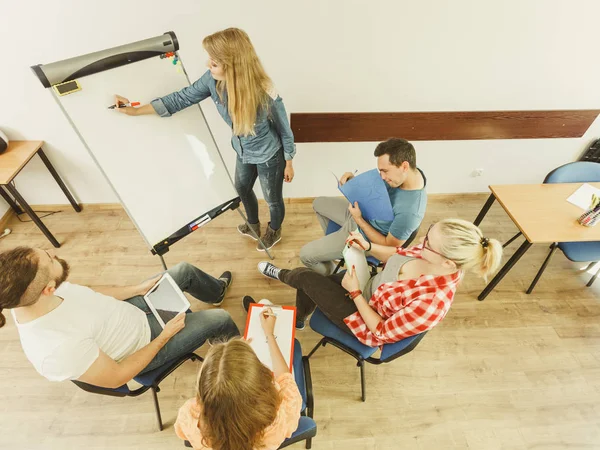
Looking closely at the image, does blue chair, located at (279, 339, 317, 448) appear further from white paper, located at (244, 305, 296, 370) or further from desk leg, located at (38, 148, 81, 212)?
desk leg, located at (38, 148, 81, 212)

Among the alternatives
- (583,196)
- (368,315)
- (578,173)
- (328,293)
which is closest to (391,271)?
(368,315)

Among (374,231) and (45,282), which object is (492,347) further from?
(45,282)

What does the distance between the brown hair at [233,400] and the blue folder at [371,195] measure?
1216mm

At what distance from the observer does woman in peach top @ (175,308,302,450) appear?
1.01 m

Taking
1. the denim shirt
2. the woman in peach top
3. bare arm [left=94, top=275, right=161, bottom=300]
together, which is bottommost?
bare arm [left=94, top=275, right=161, bottom=300]

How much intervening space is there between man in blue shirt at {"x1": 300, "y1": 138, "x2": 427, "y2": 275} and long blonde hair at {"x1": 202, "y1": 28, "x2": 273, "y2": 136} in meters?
0.75

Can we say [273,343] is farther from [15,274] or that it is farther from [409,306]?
[15,274]

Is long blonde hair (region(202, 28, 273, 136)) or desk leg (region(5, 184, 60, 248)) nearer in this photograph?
long blonde hair (region(202, 28, 273, 136))

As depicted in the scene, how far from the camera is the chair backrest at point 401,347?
1.57 m

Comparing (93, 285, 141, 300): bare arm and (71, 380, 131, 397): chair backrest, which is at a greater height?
(93, 285, 141, 300): bare arm

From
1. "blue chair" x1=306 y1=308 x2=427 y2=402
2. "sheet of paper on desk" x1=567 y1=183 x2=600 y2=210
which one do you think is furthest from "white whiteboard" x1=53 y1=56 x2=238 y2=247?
"sheet of paper on desk" x1=567 y1=183 x2=600 y2=210

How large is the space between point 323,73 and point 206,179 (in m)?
1.16

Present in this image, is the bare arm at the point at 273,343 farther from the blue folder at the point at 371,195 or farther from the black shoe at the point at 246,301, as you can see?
the blue folder at the point at 371,195

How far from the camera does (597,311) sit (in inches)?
103
